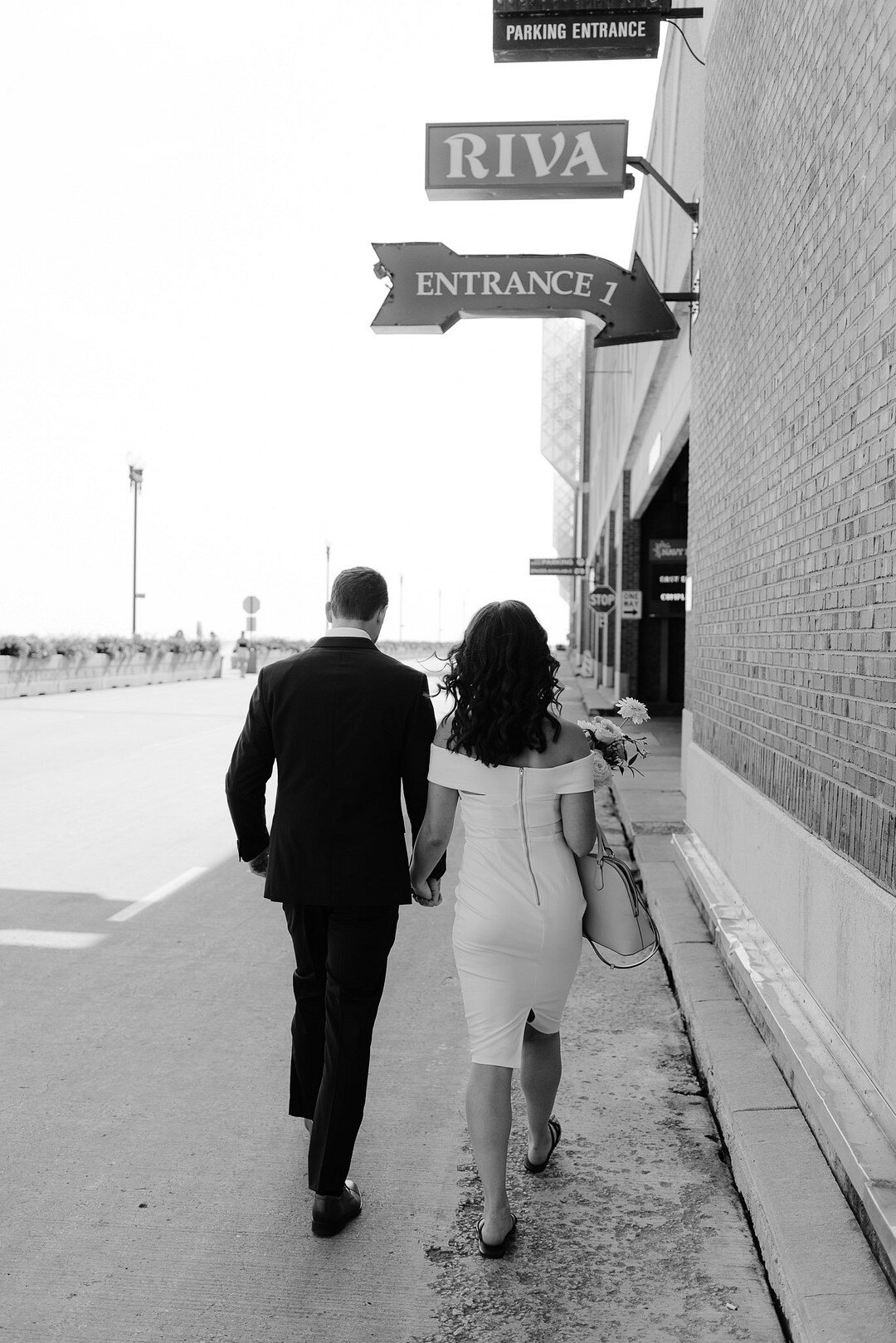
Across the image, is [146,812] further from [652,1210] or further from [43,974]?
[652,1210]

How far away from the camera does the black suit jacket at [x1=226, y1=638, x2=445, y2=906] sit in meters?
3.52

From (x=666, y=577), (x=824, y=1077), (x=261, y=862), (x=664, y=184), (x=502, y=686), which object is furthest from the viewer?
(x=666, y=577)

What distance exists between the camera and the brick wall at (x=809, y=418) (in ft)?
13.1

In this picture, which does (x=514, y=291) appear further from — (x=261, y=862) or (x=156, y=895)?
(x=261, y=862)

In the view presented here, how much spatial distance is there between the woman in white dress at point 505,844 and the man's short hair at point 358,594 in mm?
454

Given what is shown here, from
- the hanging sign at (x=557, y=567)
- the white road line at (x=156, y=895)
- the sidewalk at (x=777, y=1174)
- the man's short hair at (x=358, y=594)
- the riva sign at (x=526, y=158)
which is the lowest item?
the white road line at (x=156, y=895)

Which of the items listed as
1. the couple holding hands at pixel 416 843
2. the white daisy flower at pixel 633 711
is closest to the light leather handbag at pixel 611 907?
the couple holding hands at pixel 416 843

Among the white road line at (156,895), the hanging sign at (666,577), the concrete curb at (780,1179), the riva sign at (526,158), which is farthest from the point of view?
the hanging sign at (666,577)

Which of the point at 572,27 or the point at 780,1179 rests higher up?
the point at 572,27

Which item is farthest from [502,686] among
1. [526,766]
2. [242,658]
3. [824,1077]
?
[242,658]

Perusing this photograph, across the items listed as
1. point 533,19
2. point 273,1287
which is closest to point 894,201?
point 273,1287

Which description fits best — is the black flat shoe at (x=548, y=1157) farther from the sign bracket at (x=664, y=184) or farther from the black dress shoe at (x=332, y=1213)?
the sign bracket at (x=664, y=184)

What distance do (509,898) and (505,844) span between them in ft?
0.49

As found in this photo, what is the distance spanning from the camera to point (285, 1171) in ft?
12.6
